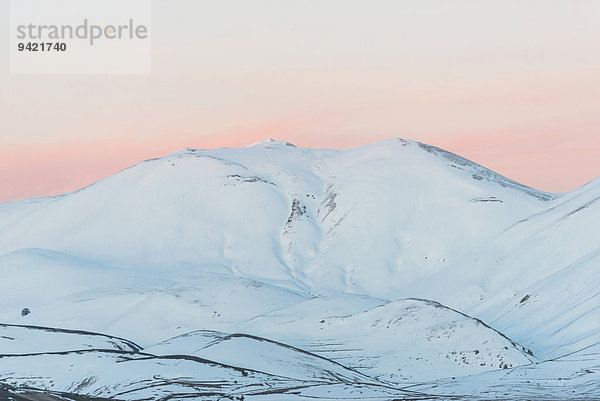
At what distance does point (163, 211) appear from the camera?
191 metres

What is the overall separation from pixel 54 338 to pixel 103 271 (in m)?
58.2

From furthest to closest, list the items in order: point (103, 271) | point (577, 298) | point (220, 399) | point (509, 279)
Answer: point (103, 271)
point (509, 279)
point (577, 298)
point (220, 399)

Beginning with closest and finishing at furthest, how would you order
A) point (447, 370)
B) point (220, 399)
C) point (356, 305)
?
1. point (220, 399)
2. point (447, 370)
3. point (356, 305)

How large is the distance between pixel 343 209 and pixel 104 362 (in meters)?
103

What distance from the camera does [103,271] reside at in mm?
164750

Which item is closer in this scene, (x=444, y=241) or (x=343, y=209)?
(x=444, y=241)

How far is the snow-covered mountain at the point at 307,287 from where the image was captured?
90.0 m

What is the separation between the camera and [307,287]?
163 metres

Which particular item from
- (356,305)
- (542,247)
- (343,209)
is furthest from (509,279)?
(343,209)

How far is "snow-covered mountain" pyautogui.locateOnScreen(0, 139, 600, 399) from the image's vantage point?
295ft

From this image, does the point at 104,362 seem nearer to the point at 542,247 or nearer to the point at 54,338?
the point at 54,338

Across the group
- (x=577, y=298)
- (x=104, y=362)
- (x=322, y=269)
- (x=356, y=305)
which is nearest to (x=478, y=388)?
(x=104, y=362)

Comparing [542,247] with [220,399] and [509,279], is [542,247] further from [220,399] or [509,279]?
[220,399]

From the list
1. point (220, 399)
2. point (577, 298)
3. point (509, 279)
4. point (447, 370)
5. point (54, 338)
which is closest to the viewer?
point (220, 399)
